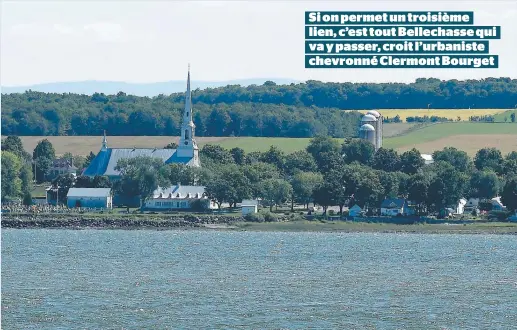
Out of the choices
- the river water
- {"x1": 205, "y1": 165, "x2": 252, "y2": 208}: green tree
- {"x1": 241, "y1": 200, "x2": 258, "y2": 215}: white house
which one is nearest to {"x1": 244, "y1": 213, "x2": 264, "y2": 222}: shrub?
{"x1": 241, "y1": 200, "x2": 258, "y2": 215}: white house

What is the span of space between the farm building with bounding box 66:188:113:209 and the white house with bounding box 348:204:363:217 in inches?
877

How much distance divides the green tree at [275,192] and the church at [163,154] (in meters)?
20.4

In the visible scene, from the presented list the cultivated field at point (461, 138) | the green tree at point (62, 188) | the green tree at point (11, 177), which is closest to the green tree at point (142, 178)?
the green tree at point (62, 188)

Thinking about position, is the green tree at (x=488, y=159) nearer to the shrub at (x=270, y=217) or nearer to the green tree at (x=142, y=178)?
the green tree at (x=142, y=178)

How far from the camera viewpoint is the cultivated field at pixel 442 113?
171250mm

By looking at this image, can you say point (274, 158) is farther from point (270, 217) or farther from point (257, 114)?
point (270, 217)

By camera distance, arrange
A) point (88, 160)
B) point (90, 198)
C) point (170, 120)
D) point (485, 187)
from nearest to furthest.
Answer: point (485, 187) < point (90, 198) < point (88, 160) < point (170, 120)

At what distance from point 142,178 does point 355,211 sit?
19.2m

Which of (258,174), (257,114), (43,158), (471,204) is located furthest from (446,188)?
(257,114)

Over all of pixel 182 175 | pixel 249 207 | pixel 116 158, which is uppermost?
pixel 116 158

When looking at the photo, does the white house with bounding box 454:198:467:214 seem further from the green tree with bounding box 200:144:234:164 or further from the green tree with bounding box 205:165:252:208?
the green tree with bounding box 200:144:234:164

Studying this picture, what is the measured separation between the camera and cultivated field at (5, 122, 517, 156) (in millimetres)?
152750

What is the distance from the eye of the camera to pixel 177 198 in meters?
122

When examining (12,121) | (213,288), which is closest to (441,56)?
(213,288)
